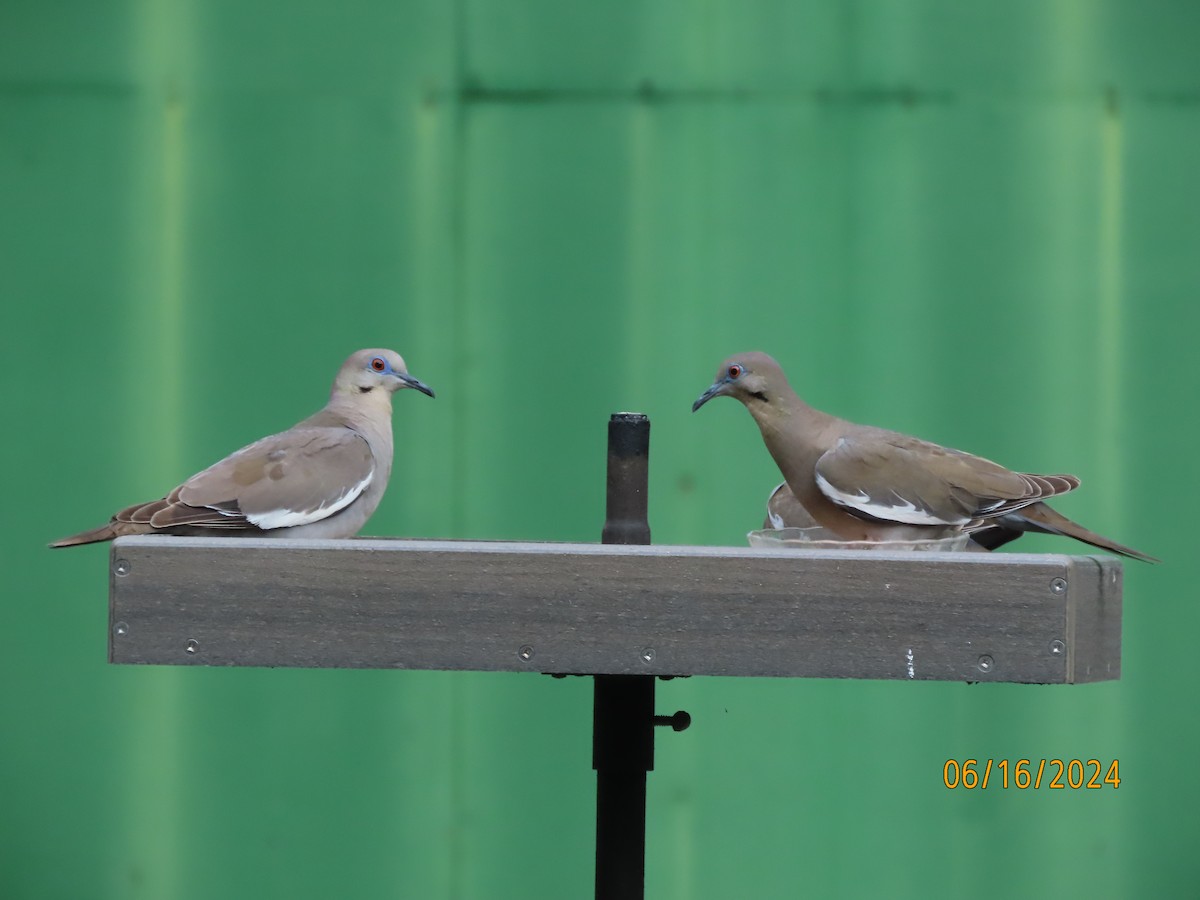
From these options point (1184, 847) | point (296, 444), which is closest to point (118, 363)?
point (296, 444)

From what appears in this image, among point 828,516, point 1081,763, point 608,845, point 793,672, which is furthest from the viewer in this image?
point 1081,763

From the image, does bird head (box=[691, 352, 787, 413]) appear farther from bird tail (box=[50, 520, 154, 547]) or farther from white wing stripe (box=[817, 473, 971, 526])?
bird tail (box=[50, 520, 154, 547])

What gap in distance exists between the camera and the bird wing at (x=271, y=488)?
227 centimetres

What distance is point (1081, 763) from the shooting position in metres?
3.58

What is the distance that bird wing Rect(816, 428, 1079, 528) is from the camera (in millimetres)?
2318

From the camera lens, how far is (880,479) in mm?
2322

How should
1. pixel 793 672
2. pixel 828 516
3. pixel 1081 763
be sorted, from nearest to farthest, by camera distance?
pixel 793 672 → pixel 828 516 → pixel 1081 763

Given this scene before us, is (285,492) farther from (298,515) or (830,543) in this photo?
(830,543)

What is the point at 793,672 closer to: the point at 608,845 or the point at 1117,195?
the point at 608,845

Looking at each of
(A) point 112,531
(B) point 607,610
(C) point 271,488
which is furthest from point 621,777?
(A) point 112,531

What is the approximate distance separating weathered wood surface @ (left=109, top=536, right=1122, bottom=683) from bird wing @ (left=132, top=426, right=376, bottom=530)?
517 millimetres

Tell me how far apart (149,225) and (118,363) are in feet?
1.11

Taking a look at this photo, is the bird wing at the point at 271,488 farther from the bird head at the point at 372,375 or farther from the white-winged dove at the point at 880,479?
the white-winged dove at the point at 880,479

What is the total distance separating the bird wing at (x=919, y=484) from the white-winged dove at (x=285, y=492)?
2.45ft
